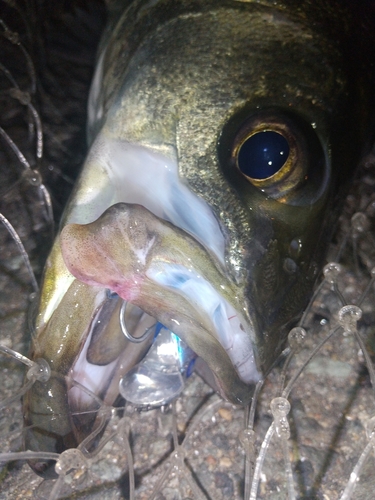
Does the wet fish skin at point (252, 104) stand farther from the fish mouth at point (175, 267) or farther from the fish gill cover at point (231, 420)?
the fish gill cover at point (231, 420)

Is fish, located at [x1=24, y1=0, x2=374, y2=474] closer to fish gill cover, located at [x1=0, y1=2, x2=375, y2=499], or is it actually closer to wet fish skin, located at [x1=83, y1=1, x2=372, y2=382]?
wet fish skin, located at [x1=83, y1=1, x2=372, y2=382]

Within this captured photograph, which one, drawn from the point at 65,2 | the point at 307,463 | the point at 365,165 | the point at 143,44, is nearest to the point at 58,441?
the point at 307,463

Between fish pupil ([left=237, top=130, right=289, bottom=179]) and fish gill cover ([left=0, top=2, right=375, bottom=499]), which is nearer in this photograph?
fish pupil ([left=237, top=130, right=289, bottom=179])

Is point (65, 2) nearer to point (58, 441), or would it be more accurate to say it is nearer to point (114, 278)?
point (114, 278)

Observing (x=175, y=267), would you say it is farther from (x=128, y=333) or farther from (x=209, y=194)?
(x=128, y=333)

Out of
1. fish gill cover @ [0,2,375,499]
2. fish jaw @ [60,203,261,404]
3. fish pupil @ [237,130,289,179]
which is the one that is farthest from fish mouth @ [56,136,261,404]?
fish gill cover @ [0,2,375,499]

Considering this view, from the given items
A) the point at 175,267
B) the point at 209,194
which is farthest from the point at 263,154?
the point at 175,267

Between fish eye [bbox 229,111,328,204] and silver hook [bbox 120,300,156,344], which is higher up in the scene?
fish eye [bbox 229,111,328,204]
